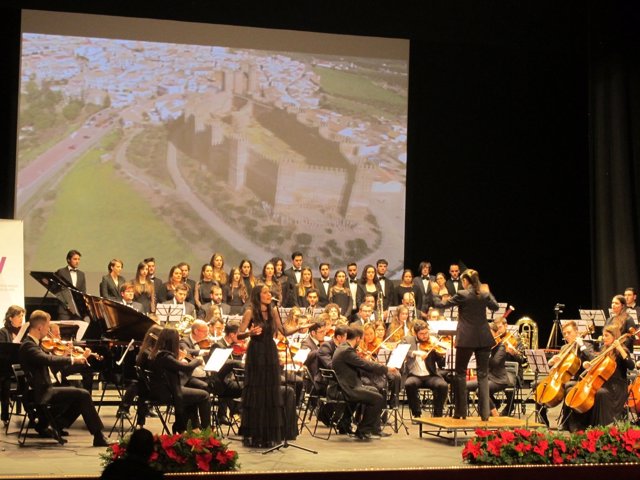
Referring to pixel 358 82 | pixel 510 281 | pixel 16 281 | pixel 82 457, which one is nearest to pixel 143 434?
pixel 82 457

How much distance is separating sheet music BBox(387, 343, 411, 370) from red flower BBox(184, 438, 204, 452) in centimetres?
354

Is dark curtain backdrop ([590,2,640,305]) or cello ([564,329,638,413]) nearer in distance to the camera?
cello ([564,329,638,413])

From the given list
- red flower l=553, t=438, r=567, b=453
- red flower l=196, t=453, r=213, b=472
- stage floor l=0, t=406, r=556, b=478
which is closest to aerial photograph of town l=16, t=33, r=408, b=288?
stage floor l=0, t=406, r=556, b=478

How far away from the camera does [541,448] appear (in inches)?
280

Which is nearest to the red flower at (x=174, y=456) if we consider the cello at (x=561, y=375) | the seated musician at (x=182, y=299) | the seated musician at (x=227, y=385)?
the seated musician at (x=227, y=385)

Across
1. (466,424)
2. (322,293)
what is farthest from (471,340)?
(322,293)

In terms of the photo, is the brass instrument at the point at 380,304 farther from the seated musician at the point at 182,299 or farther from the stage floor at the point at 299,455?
the stage floor at the point at 299,455

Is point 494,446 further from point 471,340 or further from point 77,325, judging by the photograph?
point 77,325

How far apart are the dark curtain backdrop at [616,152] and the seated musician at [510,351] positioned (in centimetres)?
415

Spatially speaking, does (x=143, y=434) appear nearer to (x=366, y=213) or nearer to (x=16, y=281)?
(x=16, y=281)

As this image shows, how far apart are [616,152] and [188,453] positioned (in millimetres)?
11205

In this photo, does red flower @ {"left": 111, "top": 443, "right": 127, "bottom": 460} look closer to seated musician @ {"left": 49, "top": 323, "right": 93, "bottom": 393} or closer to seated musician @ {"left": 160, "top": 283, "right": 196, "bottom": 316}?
seated musician @ {"left": 49, "top": 323, "right": 93, "bottom": 393}

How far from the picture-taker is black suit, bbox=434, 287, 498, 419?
9.28m

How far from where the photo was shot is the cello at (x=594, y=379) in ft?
30.6
